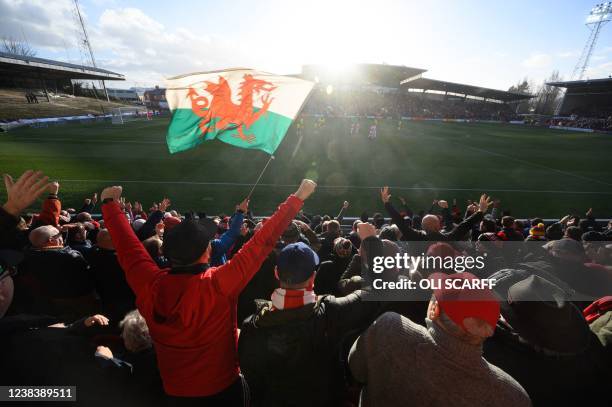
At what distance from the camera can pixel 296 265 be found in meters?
2.02

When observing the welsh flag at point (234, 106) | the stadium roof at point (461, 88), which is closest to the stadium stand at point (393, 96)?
the stadium roof at point (461, 88)

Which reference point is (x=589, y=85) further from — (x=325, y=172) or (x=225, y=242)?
(x=225, y=242)

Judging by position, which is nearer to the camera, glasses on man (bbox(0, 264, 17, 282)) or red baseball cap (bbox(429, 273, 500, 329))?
red baseball cap (bbox(429, 273, 500, 329))

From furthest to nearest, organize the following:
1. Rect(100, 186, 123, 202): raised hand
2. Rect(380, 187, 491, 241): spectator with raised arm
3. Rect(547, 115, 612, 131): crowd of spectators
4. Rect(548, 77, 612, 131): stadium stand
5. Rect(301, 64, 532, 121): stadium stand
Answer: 1. Rect(301, 64, 532, 121): stadium stand
2. Rect(548, 77, 612, 131): stadium stand
3. Rect(547, 115, 612, 131): crowd of spectators
4. Rect(380, 187, 491, 241): spectator with raised arm
5. Rect(100, 186, 123, 202): raised hand

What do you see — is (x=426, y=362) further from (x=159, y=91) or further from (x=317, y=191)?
(x=159, y=91)

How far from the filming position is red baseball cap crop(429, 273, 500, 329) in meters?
1.54

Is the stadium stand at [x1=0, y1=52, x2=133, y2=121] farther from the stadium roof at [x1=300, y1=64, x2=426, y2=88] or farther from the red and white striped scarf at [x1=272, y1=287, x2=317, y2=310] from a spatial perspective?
the red and white striped scarf at [x1=272, y1=287, x2=317, y2=310]

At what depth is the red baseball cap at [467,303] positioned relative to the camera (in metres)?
1.54

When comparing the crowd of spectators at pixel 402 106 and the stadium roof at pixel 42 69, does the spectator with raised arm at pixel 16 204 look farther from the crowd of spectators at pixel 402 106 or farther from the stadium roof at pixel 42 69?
the crowd of spectators at pixel 402 106

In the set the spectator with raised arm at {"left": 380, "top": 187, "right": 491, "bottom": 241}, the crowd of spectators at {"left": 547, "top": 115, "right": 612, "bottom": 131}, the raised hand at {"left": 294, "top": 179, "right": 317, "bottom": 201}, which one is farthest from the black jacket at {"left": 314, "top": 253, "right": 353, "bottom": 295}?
the crowd of spectators at {"left": 547, "top": 115, "right": 612, "bottom": 131}

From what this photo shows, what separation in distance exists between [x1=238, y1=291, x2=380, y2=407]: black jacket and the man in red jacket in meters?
0.20

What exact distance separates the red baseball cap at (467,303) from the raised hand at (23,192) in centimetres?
243

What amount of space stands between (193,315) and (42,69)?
231 feet

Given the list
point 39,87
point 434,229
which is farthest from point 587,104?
point 39,87
